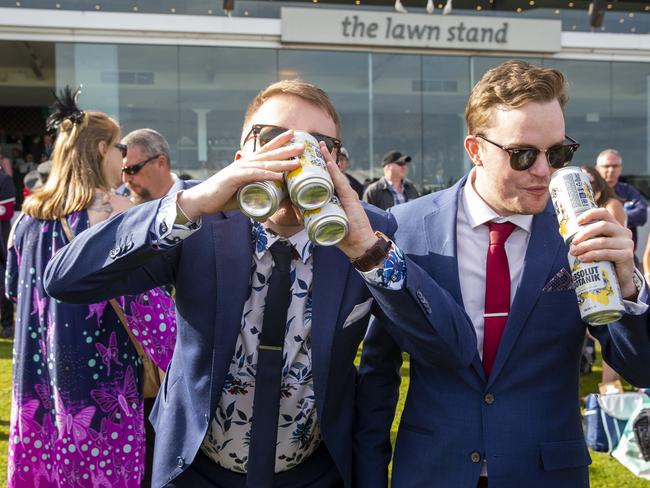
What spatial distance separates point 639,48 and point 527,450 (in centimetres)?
1650

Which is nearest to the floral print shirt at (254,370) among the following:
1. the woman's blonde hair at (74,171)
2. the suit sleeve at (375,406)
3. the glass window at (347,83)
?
the suit sleeve at (375,406)

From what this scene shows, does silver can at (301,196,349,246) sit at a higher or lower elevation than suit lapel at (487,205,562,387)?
higher

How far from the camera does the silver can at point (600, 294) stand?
1558 millimetres

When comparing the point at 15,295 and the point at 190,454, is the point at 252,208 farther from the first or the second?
the point at 15,295

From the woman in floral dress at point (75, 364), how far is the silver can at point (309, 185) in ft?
5.43

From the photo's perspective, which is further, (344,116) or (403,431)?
(344,116)

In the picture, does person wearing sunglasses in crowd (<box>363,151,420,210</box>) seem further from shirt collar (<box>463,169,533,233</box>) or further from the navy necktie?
the navy necktie

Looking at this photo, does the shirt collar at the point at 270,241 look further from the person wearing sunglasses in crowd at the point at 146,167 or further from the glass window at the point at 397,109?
the glass window at the point at 397,109

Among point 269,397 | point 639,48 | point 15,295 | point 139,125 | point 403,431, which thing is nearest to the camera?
point 269,397

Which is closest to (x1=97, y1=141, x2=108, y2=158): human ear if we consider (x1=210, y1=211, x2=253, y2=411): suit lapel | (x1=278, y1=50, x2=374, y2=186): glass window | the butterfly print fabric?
the butterfly print fabric

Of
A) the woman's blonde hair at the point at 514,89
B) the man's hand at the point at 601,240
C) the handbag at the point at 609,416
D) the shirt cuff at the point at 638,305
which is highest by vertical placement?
the woman's blonde hair at the point at 514,89

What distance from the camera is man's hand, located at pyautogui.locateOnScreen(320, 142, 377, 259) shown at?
1.56 metres

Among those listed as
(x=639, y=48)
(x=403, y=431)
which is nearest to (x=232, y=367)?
(x=403, y=431)

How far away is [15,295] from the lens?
11.6 feet
